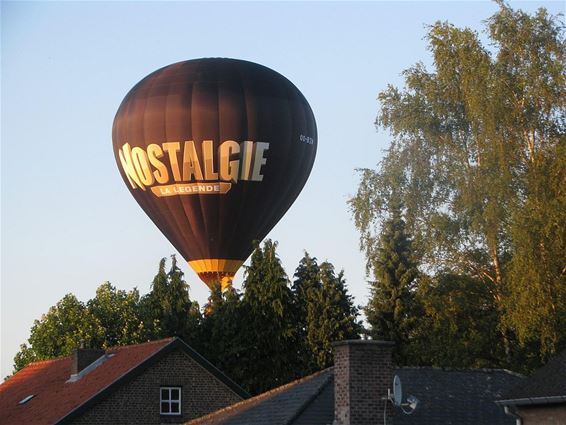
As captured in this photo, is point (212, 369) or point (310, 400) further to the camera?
point (212, 369)

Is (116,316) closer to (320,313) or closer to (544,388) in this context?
(320,313)

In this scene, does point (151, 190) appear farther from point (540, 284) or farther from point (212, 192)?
point (540, 284)

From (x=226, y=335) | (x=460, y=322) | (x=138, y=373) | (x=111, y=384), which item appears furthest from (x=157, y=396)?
(x=226, y=335)

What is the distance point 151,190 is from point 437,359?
72.8 feet

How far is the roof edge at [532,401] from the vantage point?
33.1 metres

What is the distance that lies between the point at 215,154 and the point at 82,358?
19760 mm

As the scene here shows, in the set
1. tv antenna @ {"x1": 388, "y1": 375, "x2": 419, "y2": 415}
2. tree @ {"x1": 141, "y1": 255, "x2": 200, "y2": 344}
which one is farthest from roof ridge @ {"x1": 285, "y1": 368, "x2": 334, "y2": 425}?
tree @ {"x1": 141, "y1": 255, "x2": 200, "y2": 344}

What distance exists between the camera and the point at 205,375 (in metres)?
51.0

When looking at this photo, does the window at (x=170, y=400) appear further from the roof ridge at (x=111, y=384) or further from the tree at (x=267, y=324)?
the tree at (x=267, y=324)

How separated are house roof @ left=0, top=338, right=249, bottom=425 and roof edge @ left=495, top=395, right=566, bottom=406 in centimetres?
1750

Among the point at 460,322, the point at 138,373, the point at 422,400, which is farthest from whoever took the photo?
the point at 460,322

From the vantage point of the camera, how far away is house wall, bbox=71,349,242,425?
48781 mm

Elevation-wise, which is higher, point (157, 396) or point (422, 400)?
point (157, 396)

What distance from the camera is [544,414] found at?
34.1 meters
